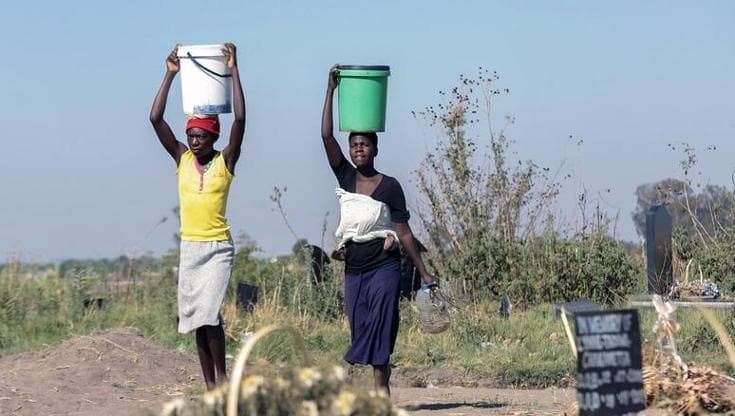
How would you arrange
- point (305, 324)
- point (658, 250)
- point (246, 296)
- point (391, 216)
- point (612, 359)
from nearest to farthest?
point (612, 359)
point (391, 216)
point (305, 324)
point (246, 296)
point (658, 250)

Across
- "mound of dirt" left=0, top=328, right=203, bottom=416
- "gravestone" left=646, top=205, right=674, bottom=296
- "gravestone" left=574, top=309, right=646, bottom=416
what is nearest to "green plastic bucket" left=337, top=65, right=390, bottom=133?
"mound of dirt" left=0, top=328, right=203, bottom=416

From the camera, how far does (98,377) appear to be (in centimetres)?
984

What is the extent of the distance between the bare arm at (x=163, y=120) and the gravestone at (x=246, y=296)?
538 cm

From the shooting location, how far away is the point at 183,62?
8.04 meters

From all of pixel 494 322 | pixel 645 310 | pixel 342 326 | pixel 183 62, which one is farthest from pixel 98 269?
pixel 183 62

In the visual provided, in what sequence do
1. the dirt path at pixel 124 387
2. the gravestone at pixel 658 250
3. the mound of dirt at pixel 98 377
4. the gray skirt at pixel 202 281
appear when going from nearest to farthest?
the gray skirt at pixel 202 281 → the dirt path at pixel 124 387 → the mound of dirt at pixel 98 377 → the gravestone at pixel 658 250

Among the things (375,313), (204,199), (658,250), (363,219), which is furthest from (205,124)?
(658,250)

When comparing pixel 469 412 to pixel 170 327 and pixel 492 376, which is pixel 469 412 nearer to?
pixel 492 376

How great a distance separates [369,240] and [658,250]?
7.25 metres

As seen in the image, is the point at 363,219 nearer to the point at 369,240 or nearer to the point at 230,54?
the point at 369,240

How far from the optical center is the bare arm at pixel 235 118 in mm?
7789

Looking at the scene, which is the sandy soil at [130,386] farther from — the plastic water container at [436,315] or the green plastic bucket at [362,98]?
the green plastic bucket at [362,98]

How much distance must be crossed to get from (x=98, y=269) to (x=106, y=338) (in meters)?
4.20

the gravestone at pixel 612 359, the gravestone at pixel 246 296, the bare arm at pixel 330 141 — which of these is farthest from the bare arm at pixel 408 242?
the gravestone at pixel 246 296
